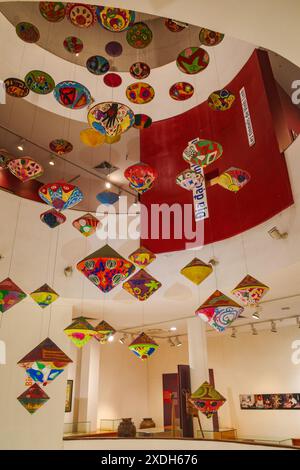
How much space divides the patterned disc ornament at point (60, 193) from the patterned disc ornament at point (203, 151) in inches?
77.3

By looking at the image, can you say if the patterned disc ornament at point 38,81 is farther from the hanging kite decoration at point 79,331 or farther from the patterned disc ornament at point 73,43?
the hanging kite decoration at point 79,331

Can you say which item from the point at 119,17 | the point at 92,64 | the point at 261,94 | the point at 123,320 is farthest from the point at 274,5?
the point at 123,320

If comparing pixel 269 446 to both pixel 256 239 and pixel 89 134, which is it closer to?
pixel 256 239

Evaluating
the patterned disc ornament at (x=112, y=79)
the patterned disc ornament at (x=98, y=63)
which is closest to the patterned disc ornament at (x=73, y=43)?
the patterned disc ornament at (x=98, y=63)

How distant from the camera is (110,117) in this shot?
187 inches

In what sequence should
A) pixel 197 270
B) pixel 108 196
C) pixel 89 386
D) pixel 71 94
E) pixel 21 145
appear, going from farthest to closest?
1. pixel 89 386
2. pixel 21 145
3. pixel 108 196
4. pixel 197 270
5. pixel 71 94

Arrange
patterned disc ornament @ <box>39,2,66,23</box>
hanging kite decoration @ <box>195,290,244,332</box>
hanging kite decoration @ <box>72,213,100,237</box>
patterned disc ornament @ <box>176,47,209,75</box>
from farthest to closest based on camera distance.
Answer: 1. hanging kite decoration @ <box>72,213,100,237</box>
2. patterned disc ornament @ <box>39,2,66,23</box>
3. patterned disc ornament @ <box>176,47,209,75</box>
4. hanging kite decoration @ <box>195,290,244,332</box>

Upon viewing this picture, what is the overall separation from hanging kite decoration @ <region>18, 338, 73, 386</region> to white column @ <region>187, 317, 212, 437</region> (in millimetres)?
4488

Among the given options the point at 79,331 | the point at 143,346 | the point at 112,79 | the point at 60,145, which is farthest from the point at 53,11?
the point at 143,346

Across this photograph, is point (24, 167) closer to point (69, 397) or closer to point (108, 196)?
point (108, 196)

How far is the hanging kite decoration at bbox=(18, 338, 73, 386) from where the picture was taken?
209 inches

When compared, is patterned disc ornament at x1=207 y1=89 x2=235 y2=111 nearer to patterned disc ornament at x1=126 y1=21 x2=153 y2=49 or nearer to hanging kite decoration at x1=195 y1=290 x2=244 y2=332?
patterned disc ornament at x1=126 y1=21 x2=153 y2=49

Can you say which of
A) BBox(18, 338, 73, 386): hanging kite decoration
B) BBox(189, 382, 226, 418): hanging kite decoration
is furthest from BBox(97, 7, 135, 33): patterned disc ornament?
BBox(189, 382, 226, 418): hanging kite decoration

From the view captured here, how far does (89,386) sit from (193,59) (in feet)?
33.5
